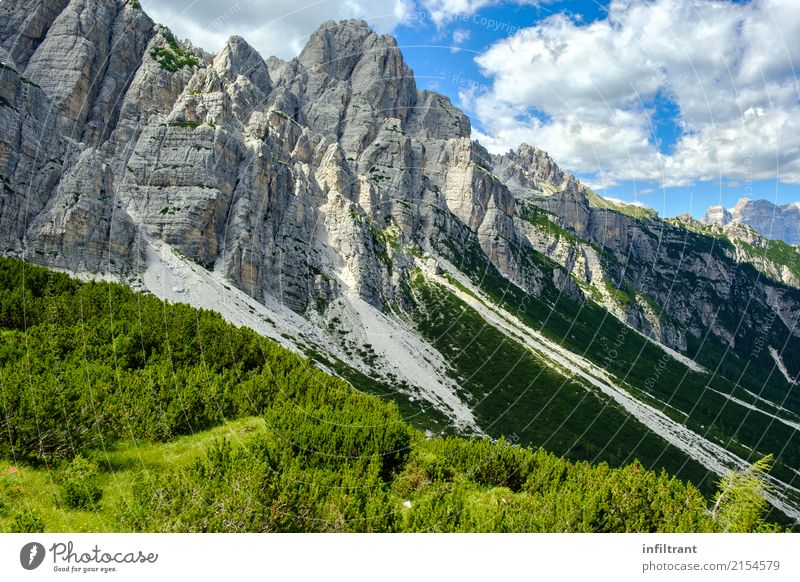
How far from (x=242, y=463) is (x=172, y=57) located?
194205 millimetres

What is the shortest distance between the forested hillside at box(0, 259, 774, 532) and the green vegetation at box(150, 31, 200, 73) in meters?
172

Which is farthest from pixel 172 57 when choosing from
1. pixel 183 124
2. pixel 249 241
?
pixel 249 241

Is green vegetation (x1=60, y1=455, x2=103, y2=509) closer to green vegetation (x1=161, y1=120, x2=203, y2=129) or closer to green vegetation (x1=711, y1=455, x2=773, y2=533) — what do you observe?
green vegetation (x1=711, y1=455, x2=773, y2=533)

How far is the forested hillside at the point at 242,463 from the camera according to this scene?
999 cm

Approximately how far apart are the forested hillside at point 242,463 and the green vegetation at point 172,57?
172m

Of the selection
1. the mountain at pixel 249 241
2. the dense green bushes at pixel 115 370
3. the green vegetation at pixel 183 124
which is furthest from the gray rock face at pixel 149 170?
the dense green bushes at pixel 115 370

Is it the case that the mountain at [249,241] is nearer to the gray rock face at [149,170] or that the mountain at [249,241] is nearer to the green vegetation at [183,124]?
the gray rock face at [149,170]

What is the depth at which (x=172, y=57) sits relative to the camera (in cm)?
16500

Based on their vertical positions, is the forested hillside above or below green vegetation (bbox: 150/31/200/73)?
below

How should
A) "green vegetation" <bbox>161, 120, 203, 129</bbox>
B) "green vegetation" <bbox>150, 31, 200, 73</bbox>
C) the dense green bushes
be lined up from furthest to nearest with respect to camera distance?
1. "green vegetation" <bbox>150, 31, 200, 73</bbox>
2. "green vegetation" <bbox>161, 120, 203, 129</bbox>
3. the dense green bushes

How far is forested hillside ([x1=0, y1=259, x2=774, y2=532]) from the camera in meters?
9.99

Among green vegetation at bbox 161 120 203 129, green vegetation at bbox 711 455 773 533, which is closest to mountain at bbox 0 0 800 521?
green vegetation at bbox 161 120 203 129

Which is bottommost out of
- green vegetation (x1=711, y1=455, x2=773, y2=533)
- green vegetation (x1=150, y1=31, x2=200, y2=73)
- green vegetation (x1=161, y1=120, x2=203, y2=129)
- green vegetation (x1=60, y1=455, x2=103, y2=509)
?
green vegetation (x1=60, y1=455, x2=103, y2=509)
